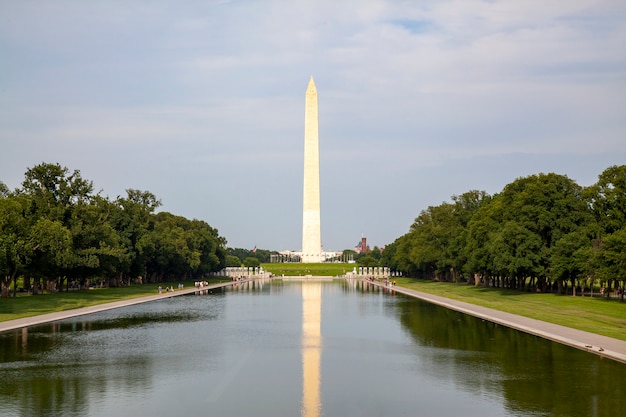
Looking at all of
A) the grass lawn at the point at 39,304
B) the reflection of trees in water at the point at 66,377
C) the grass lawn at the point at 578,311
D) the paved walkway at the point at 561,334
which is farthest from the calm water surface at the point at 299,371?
the grass lawn at the point at 39,304

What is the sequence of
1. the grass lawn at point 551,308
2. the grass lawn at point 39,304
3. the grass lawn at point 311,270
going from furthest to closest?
1. the grass lawn at point 311,270
2. the grass lawn at point 39,304
3. the grass lawn at point 551,308

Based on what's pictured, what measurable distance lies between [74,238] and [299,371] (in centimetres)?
4404

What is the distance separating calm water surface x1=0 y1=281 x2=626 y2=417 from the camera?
16.2 m

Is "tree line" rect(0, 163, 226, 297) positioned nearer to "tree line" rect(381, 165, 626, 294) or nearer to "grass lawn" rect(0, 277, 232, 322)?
"grass lawn" rect(0, 277, 232, 322)

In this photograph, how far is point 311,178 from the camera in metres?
122

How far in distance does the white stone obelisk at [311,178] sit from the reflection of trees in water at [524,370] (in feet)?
288

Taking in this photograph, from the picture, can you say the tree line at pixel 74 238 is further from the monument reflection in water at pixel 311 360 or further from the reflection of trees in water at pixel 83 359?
the monument reflection in water at pixel 311 360

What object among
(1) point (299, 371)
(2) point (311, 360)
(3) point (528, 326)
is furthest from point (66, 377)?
(3) point (528, 326)

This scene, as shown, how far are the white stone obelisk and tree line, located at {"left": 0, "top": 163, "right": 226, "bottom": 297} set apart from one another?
1280 inches

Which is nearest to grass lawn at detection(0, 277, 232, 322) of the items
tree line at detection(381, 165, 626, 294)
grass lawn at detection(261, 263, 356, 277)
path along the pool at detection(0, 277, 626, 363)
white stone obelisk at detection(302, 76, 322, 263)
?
path along the pool at detection(0, 277, 626, 363)

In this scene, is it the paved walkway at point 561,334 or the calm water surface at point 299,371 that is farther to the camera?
the paved walkway at point 561,334

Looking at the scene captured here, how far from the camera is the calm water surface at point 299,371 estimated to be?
16.2 meters

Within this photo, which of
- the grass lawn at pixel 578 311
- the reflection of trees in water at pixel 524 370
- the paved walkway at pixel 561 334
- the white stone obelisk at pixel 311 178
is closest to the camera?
the reflection of trees in water at pixel 524 370

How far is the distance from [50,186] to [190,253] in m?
34.9
